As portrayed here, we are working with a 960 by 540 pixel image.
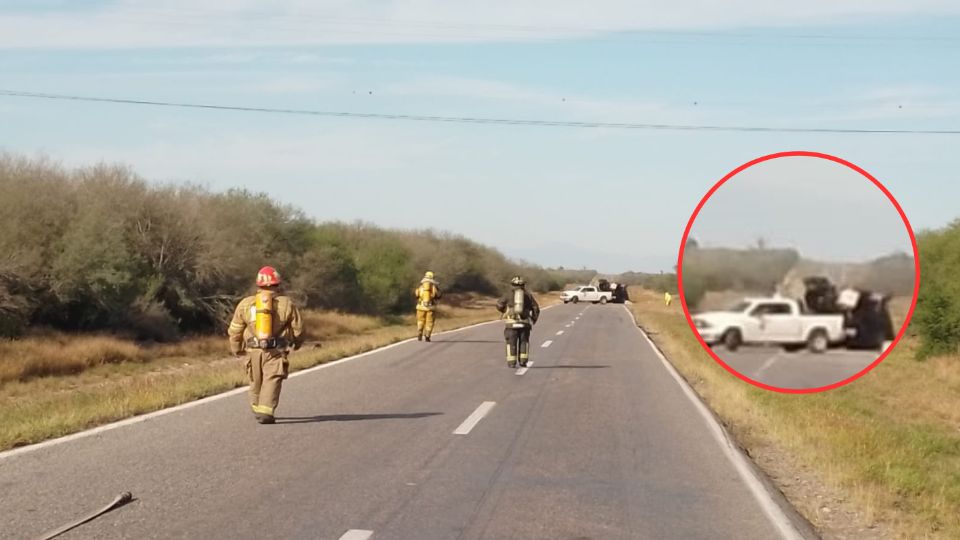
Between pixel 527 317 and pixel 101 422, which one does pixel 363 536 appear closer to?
pixel 101 422

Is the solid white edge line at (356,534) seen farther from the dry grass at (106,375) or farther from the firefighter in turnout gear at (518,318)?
the firefighter in turnout gear at (518,318)

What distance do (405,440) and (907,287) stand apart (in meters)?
7.20

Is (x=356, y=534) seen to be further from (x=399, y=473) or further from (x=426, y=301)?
(x=426, y=301)

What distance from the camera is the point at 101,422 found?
1141 cm

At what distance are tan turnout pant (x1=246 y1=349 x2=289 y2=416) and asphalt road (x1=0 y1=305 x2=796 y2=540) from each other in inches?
10.9

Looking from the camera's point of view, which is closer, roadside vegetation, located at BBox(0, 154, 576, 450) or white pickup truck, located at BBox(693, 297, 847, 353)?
white pickup truck, located at BBox(693, 297, 847, 353)

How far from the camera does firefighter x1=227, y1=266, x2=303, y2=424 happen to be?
11438 mm

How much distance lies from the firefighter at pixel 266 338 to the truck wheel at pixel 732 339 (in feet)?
25.1

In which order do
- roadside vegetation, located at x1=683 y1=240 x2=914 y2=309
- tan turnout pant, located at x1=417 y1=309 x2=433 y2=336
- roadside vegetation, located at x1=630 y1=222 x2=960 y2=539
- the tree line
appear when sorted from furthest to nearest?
the tree line, tan turnout pant, located at x1=417 y1=309 x2=433 y2=336, roadside vegetation, located at x1=630 y1=222 x2=960 y2=539, roadside vegetation, located at x1=683 y1=240 x2=914 y2=309

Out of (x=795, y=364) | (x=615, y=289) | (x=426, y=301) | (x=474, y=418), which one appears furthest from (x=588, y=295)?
(x=795, y=364)

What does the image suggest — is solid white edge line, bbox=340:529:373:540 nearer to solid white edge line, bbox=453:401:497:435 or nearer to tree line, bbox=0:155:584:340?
solid white edge line, bbox=453:401:497:435

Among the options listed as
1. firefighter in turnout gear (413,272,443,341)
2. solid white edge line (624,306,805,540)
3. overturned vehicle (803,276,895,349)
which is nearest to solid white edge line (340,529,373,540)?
solid white edge line (624,306,805,540)

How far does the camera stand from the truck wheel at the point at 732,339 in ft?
14.9

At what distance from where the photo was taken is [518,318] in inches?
758
